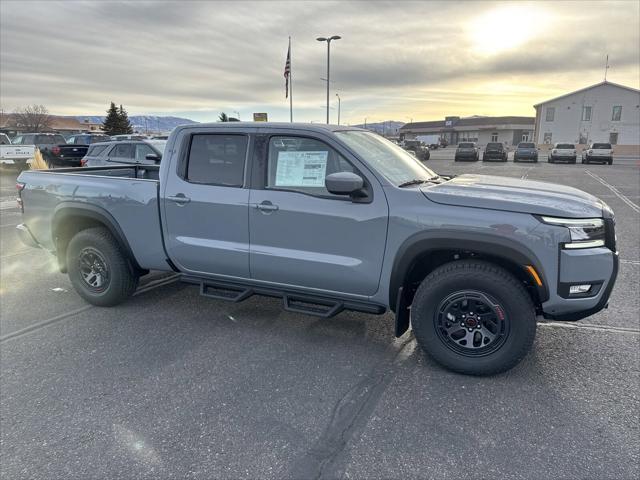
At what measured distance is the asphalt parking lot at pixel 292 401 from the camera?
2.49 m

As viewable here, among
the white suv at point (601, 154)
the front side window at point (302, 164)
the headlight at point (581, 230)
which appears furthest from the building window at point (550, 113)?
the front side window at point (302, 164)

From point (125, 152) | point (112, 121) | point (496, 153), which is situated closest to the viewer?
point (125, 152)

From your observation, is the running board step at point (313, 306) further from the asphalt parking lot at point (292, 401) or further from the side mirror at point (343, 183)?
the side mirror at point (343, 183)

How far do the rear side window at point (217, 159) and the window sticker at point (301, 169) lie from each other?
0.36 meters

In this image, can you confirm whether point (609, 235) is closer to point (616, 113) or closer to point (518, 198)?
point (518, 198)

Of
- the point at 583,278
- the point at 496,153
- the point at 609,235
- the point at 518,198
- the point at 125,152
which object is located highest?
the point at 496,153

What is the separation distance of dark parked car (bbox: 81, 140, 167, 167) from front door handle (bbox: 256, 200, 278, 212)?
29.7 feet

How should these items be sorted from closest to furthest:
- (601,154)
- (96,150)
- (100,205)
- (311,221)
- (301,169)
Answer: (311,221) < (301,169) < (100,205) < (96,150) < (601,154)

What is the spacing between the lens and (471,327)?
130 inches

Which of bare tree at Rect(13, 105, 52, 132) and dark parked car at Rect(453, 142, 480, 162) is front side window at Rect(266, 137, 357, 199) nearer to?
dark parked car at Rect(453, 142, 480, 162)

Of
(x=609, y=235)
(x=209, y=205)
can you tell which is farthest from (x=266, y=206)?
(x=609, y=235)

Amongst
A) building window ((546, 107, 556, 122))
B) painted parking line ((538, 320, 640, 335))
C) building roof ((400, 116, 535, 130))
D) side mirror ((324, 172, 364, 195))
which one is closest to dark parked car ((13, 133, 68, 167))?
side mirror ((324, 172, 364, 195))

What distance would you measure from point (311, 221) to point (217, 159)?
115cm

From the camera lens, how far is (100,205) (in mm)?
4492
